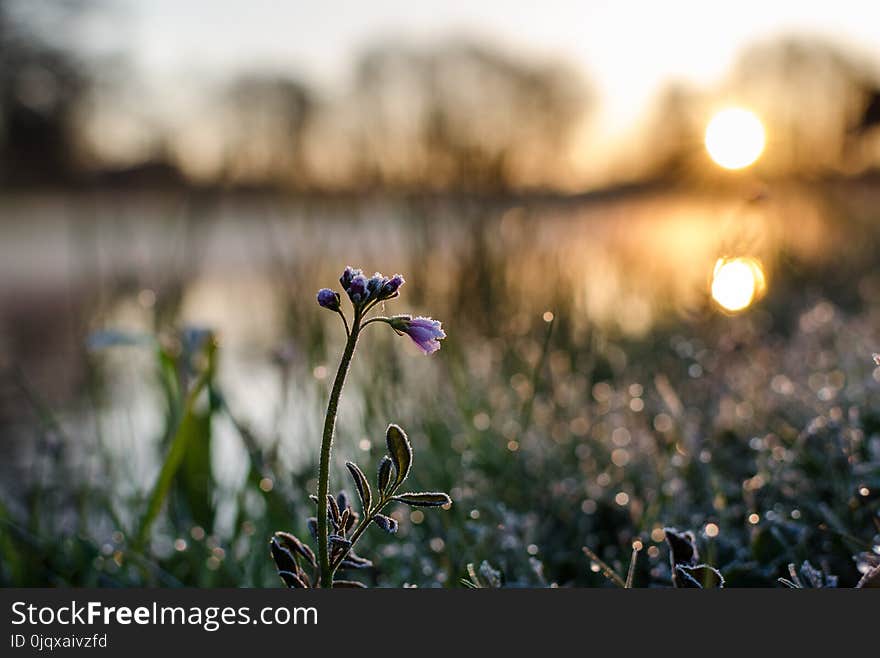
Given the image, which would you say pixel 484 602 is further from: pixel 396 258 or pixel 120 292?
pixel 396 258

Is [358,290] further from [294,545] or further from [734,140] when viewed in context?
[734,140]

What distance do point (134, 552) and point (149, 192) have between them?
2690mm

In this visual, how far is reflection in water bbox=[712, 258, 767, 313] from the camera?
1964mm

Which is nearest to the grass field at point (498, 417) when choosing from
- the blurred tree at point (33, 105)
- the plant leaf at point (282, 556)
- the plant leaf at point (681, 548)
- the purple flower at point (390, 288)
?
the plant leaf at point (681, 548)

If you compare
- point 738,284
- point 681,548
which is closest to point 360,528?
point 681,548

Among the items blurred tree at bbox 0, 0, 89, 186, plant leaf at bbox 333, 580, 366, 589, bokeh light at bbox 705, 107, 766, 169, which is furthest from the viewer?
blurred tree at bbox 0, 0, 89, 186

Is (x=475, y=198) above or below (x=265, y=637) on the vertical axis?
above

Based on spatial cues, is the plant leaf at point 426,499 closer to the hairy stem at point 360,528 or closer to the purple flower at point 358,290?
the hairy stem at point 360,528

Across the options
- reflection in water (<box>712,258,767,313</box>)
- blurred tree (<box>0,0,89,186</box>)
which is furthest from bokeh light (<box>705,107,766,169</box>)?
blurred tree (<box>0,0,89,186</box>)

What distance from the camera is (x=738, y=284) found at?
90.4 inches

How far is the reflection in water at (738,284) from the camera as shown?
6.44ft

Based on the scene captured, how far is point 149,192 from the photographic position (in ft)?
13.4

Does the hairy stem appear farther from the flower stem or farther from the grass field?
the grass field

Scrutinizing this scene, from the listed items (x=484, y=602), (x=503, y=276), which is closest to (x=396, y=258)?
(x=503, y=276)
